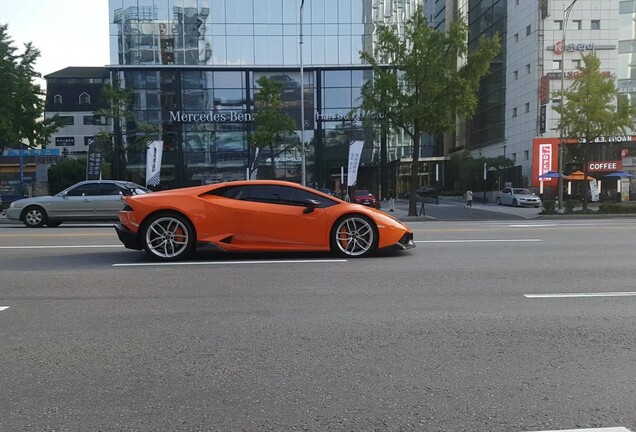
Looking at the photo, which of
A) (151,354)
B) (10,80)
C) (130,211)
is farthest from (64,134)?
(151,354)

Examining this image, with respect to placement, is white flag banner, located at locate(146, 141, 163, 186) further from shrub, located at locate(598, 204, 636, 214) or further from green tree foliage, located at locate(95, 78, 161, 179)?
shrub, located at locate(598, 204, 636, 214)

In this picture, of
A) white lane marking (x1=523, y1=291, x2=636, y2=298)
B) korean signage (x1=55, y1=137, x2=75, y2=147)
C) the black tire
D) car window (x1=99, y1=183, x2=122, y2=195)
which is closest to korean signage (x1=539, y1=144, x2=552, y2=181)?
car window (x1=99, y1=183, x2=122, y2=195)

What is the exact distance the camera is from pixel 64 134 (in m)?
77.9

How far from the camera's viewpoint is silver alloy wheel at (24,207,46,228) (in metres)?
16.8

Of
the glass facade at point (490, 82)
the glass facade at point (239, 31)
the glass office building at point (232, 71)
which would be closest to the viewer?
the glass facade at point (239, 31)

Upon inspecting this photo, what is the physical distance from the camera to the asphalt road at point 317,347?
3346 mm

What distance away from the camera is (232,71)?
4719cm

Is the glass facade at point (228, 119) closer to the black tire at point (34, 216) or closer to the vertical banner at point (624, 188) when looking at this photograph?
the vertical banner at point (624, 188)

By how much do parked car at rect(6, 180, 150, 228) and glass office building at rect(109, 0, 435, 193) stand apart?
93.0ft

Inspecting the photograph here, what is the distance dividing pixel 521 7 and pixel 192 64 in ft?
101

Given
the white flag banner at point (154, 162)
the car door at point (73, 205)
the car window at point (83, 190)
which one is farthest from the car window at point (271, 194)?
the white flag banner at point (154, 162)

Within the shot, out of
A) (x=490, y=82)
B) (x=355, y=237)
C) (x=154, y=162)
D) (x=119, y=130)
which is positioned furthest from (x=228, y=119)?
(x=355, y=237)

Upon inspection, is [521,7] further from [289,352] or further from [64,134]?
[64,134]

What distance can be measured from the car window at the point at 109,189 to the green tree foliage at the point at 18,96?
9.94 meters
